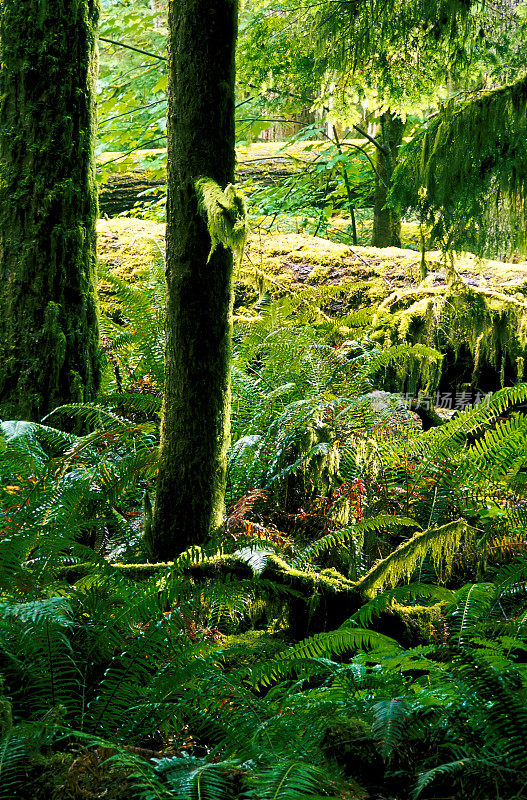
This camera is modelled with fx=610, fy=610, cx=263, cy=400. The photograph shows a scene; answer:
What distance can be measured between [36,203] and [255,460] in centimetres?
200

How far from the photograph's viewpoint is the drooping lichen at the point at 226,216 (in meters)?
2.53

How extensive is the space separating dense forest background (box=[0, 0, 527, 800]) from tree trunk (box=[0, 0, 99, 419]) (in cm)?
2

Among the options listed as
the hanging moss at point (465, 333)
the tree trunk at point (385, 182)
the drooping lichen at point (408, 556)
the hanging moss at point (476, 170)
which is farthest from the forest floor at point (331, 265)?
the drooping lichen at point (408, 556)

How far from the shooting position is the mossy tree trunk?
8.98 ft

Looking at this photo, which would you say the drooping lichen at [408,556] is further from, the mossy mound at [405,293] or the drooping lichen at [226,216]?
the mossy mound at [405,293]

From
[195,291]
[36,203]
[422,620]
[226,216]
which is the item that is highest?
[36,203]

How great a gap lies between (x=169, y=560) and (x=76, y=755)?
65.5 inches

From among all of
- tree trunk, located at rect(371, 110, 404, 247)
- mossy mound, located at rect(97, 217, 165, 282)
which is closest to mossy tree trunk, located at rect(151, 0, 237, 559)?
mossy mound, located at rect(97, 217, 165, 282)

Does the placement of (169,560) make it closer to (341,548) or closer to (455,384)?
(341,548)

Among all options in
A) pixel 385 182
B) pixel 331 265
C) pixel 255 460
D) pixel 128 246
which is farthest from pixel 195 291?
pixel 385 182

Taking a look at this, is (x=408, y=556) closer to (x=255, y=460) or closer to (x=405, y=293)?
(x=255, y=460)

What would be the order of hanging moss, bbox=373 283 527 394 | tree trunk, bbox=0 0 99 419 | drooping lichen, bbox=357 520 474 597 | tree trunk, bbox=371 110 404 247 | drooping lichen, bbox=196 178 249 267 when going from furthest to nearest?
tree trunk, bbox=371 110 404 247 → hanging moss, bbox=373 283 527 394 → tree trunk, bbox=0 0 99 419 → drooping lichen, bbox=357 520 474 597 → drooping lichen, bbox=196 178 249 267

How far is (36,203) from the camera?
11.9ft

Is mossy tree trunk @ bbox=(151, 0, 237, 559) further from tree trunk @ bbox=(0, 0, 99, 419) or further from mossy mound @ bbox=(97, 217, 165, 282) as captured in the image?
mossy mound @ bbox=(97, 217, 165, 282)
